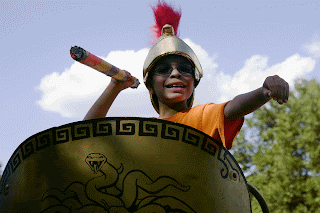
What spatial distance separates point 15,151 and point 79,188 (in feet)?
1.00

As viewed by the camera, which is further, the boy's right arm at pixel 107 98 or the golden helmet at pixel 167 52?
the boy's right arm at pixel 107 98

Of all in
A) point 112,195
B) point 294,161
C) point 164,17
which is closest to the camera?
point 112,195

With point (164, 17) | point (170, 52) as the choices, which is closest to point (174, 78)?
point (170, 52)

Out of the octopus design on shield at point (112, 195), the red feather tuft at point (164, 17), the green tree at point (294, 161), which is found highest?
the green tree at point (294, 161)

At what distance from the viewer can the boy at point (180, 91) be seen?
1328 mm

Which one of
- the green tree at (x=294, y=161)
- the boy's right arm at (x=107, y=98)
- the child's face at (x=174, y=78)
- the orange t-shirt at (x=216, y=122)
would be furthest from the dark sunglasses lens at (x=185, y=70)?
the green tree at (x=294, y=161)

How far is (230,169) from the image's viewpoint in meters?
1.12

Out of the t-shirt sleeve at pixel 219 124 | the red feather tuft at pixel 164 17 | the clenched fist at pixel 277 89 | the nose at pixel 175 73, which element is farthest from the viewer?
the red feather tuft at pixel 164 17

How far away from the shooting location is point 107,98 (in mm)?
2082

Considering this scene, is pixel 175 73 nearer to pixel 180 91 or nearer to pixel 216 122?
pixel 180 91

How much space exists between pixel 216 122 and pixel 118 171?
0.68 meters

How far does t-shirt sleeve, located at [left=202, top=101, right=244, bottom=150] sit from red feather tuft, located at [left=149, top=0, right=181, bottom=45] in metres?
0.84

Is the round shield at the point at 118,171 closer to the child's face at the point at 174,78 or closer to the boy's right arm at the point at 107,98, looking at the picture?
the child's face at the point at 174,78

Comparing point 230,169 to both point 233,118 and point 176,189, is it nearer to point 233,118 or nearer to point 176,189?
point 176,189
